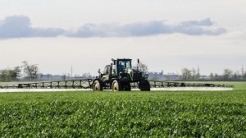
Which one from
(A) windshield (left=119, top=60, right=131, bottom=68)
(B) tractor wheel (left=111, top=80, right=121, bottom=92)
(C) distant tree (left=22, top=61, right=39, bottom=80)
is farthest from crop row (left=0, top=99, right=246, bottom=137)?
(C) distant tree (left=22, top=61, right=39, bottom=80)

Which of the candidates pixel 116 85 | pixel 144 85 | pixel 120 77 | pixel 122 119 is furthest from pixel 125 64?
pixel 122 119

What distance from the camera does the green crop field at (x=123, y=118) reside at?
2238 cm

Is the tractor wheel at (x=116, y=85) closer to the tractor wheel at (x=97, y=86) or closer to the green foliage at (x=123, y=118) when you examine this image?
the tractor wheel at (x=97, y=86)

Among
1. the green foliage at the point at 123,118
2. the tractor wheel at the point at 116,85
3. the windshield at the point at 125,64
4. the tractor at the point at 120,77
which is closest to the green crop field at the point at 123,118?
the green foliage at the point at 123,118

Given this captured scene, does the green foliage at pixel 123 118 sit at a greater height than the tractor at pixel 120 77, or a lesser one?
lesser

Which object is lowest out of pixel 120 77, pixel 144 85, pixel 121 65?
pixel 144 85

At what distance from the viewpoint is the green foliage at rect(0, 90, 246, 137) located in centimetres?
2238

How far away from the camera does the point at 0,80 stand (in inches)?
5674

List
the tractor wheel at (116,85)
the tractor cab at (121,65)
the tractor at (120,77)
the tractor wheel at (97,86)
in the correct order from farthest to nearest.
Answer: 1. the tractor wheel at (97,86)
2. the tractor cab at (121,65)
3. the tractor at (120,77)
4. the tractor wheel at (116,85)

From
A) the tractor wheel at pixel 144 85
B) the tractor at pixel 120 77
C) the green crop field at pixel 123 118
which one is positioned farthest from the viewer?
the tractor wheel at pixel 144 85

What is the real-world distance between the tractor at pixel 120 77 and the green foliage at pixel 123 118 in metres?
20.0

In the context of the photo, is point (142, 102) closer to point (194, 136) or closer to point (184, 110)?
point (184, 110)

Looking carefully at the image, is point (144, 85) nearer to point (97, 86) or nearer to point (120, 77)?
point (120, 77)

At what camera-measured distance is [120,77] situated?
52.3 meters
